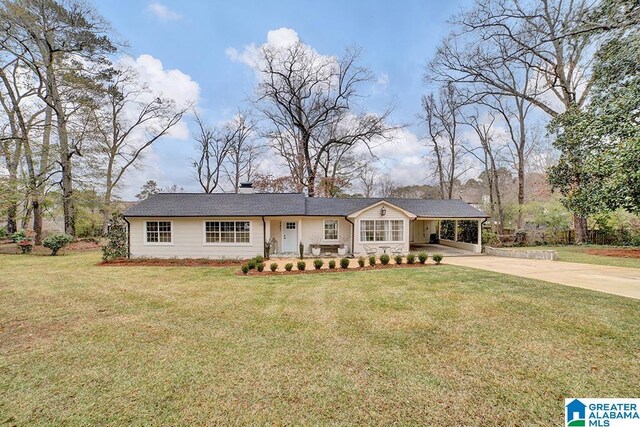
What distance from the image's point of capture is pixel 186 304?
6535 mm

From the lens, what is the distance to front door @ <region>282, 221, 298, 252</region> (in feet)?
51.2

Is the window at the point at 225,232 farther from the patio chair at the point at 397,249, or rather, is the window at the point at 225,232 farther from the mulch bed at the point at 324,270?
the patio chair at the point at 397,249

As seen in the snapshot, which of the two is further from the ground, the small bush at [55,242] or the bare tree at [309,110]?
the bare tree at [309,110]

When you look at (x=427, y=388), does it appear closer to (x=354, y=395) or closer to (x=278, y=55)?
(x=354, y=395)

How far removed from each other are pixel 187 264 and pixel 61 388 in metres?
9.51

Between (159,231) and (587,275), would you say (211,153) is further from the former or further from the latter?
(587,275)

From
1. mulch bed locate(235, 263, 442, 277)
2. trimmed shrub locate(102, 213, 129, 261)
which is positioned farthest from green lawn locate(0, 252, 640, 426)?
trimmed shrub locate(102, 213, 129, 261)

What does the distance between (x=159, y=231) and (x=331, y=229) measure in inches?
355

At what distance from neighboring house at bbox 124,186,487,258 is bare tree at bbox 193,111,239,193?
53.3 feet

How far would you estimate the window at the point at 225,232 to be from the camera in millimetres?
14352

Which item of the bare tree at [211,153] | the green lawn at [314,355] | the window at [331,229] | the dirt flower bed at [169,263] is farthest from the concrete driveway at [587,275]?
the bare tree at [211,153]

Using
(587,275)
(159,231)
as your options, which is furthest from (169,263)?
Answer: (587,275)

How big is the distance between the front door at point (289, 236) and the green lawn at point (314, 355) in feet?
27.1
